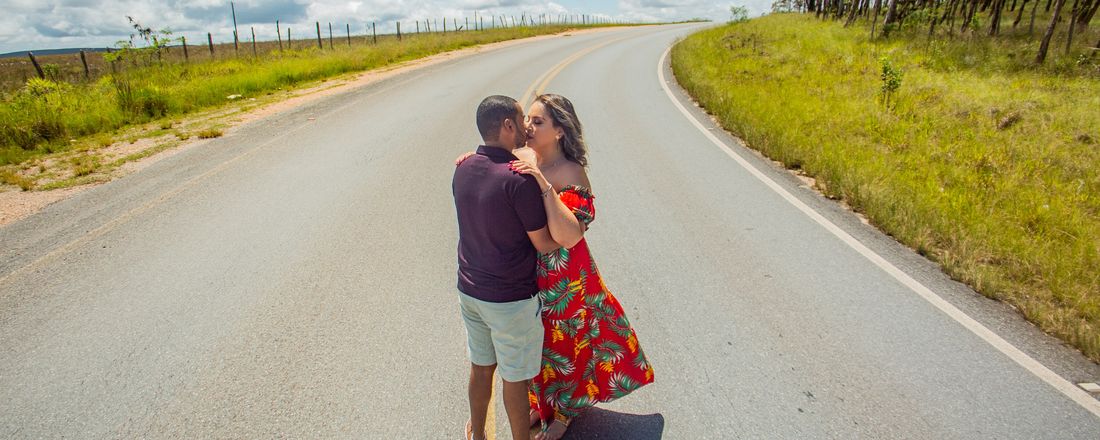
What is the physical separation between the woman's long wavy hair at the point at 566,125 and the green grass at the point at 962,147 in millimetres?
3391

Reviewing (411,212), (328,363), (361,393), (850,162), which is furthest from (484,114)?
(850,162)

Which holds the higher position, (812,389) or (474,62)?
(474,62)

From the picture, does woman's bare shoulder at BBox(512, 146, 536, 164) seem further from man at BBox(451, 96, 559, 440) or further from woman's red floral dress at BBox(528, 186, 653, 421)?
woman's red floral dress at BBox(528, 186, 653, 421)

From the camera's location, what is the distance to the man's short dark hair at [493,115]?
2.13 metres

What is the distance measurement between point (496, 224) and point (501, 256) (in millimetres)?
145

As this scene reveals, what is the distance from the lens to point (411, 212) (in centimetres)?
587

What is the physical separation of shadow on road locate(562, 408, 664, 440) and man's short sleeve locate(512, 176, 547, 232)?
126cm

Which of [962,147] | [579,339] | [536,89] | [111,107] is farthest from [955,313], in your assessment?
[111,107]

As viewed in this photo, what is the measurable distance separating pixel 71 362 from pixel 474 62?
63.0ft

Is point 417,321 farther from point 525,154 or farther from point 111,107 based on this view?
point 111,107

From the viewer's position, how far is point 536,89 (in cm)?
1388

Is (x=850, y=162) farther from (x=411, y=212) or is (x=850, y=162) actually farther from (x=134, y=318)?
(x=134, y=318)

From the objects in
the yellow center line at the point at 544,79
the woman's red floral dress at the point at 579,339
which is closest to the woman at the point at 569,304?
the woman's red floral dress at the point at 579,339

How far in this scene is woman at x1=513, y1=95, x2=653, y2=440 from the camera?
2.31 metres
